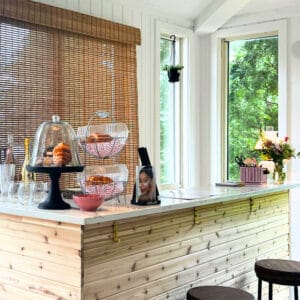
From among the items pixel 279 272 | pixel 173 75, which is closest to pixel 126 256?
pixel 279 272

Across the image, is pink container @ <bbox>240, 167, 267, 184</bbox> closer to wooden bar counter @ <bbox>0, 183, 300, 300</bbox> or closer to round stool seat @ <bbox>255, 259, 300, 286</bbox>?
wooden bar counter @ <bbox>0, 183, 300, 300</bbox>

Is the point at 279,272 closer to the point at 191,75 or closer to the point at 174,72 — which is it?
the point at 174,72

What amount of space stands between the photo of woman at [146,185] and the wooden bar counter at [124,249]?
0.08 meters

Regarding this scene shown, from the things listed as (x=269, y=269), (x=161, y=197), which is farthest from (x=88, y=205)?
(x=269, y=269)

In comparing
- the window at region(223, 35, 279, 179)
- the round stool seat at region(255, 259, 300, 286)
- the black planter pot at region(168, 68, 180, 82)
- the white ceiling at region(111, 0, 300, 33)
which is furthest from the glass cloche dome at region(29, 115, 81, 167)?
the window at region(223, 35, 279, 179)

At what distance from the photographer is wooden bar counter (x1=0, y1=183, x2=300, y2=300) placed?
2068 mm

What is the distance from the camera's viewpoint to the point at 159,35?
14.9 feet

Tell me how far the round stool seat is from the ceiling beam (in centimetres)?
241

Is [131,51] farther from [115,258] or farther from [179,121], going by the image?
[115,258]

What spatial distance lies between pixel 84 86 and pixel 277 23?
196cm

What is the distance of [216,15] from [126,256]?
3010 millimetres

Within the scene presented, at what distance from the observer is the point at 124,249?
226 cm

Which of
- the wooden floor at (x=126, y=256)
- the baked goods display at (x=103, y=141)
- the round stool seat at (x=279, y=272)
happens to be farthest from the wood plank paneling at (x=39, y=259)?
the round stool seat at (x=279, y=272)

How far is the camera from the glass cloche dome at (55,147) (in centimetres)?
226
